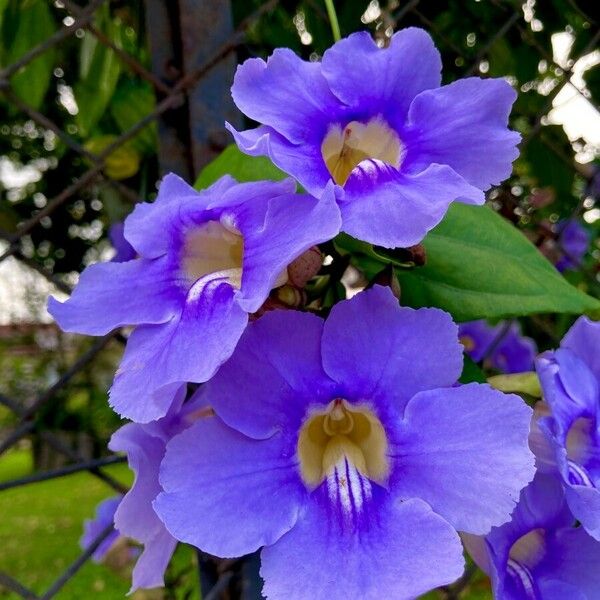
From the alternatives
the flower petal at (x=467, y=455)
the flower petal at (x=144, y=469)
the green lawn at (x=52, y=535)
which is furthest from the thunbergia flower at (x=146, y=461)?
the green lawn at (x=52, y=535)

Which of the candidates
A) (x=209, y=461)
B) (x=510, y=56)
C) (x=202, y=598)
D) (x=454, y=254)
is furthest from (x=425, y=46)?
(x=510, y=56)

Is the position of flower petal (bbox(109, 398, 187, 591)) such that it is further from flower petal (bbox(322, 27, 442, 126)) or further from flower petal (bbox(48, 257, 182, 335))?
flower petal (bbox(322, 27, 442, 126))

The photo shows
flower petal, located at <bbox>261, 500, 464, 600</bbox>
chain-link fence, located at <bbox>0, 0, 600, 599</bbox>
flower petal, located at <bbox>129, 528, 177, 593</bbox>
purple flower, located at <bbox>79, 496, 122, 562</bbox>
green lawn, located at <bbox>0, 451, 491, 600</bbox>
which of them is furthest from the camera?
green lawn, located at <bbox>0, 451, 491, 600</bbox>

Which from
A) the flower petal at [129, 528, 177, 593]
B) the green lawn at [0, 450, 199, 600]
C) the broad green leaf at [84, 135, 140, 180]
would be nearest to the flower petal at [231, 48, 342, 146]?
the flower petal at [129, 528, 177, 593]

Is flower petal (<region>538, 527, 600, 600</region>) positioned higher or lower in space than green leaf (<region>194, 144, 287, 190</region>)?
lower

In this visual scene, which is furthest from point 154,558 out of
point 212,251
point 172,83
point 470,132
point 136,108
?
point 136,108

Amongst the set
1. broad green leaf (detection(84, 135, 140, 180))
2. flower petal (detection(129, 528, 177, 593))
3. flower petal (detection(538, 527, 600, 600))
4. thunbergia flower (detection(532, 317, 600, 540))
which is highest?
broad green leaf (detection(84, 135, 140, 180))

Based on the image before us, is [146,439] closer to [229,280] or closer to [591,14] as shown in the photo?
[229,280]

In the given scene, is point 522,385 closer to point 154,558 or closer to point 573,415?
point 573,415

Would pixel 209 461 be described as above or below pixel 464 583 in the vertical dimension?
above
